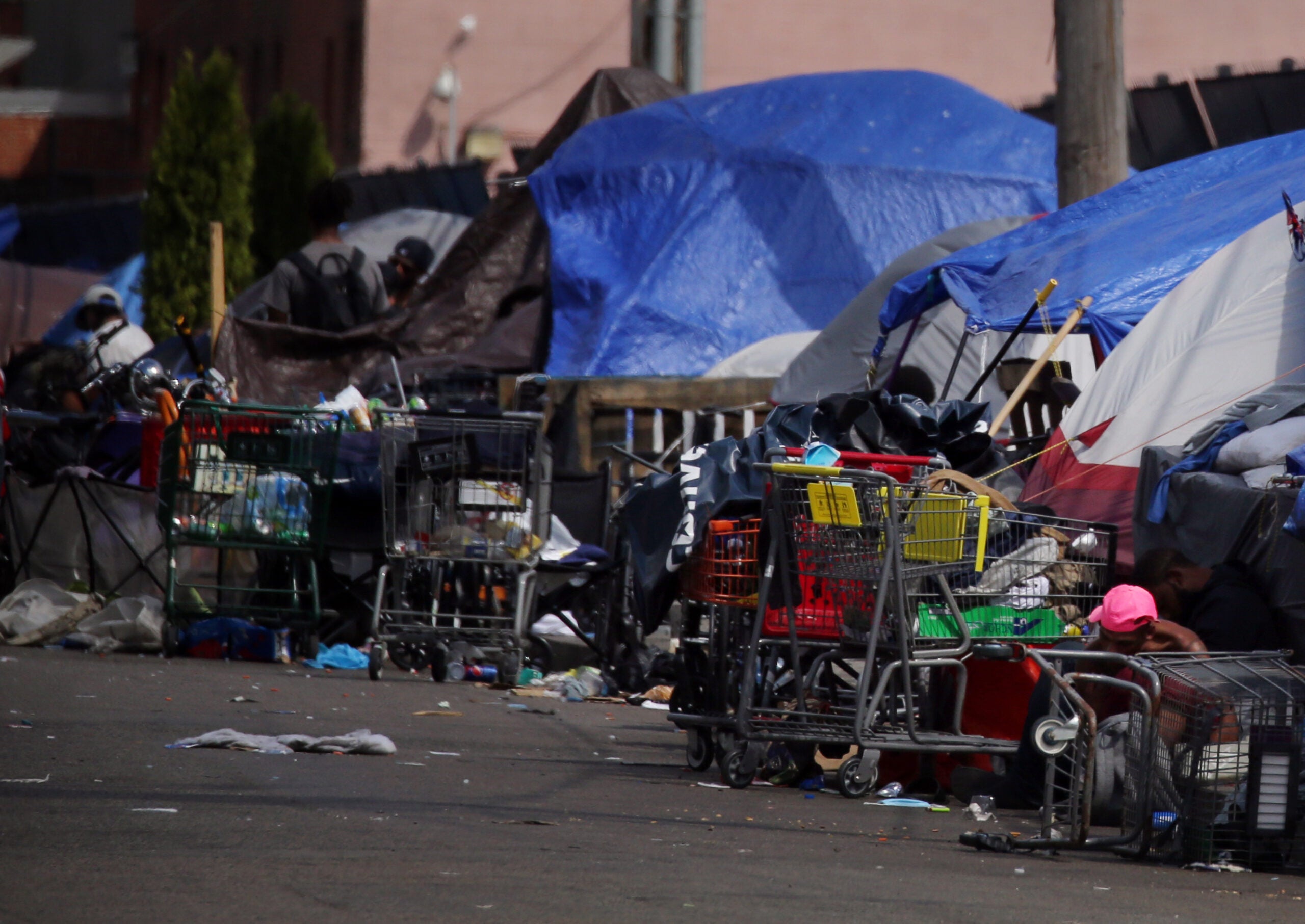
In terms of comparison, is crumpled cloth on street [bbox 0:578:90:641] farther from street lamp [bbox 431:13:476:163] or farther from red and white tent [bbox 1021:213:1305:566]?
street lamp [bbox 431:13:476:163]

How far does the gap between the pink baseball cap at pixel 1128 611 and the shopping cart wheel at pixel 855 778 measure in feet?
3.19

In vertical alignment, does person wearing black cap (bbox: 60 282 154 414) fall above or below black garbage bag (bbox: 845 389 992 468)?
above

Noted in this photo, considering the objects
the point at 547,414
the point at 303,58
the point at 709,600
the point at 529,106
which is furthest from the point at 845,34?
the point at 709,600

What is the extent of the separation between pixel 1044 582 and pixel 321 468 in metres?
4.90

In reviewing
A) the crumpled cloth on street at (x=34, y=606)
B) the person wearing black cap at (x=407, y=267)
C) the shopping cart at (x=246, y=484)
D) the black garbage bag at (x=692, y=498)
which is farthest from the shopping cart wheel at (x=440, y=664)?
the person wearing black cap at (x=407, y=267)

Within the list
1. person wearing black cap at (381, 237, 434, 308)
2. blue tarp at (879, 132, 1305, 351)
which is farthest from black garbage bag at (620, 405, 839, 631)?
person wearing black cap at (381, 237, 434, 308)

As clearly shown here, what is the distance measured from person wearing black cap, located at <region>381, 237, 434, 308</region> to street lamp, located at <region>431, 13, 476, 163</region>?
58.9 feet

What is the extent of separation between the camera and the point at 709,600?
7152mm

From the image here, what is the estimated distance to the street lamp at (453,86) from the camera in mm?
33844

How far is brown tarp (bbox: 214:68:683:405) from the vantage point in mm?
14297

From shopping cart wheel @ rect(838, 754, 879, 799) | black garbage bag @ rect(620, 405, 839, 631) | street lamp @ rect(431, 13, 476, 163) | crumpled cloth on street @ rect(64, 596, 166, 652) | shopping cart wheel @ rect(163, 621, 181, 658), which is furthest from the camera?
street lamp @ rect(431, 13, 476, 163)

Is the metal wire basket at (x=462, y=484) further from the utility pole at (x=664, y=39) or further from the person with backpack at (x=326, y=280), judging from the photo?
the utility pole at (x=664, y=39)

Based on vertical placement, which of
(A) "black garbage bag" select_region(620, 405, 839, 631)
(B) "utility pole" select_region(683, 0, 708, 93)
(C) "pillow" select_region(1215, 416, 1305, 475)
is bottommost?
(A) "black garbage bag" select_region(620, 405, 839, 631)

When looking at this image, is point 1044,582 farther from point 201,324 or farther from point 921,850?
point 201,324
